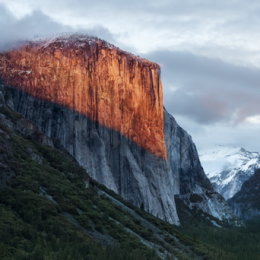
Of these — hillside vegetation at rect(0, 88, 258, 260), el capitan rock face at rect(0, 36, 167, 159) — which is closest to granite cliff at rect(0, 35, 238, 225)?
el capitan rock face at rect(0, 36, 167, 159)

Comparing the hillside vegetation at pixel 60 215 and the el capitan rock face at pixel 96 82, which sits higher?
the el capitan rock face at pixel 96 82

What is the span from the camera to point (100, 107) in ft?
440

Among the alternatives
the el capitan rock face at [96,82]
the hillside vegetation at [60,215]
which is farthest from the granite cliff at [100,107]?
the hillside vegetation at [60,215]

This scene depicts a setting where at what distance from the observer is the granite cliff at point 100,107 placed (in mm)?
126312

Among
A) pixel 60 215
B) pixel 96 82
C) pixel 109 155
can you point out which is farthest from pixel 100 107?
pixel 60 215

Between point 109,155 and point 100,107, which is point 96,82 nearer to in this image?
point 100,107

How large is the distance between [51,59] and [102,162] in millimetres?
30774

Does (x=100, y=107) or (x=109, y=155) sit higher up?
(x=100, y=107)

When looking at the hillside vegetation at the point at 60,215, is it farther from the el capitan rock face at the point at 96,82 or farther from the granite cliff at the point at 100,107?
the el capitan rock face at the point at 96,82

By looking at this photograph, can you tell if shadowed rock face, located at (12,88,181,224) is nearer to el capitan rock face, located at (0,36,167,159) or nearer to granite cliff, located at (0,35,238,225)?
granite cliff, located at (0,35,238,225)

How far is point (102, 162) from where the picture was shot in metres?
128

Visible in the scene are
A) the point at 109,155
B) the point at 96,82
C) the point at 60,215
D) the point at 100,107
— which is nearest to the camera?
the point at 60,215

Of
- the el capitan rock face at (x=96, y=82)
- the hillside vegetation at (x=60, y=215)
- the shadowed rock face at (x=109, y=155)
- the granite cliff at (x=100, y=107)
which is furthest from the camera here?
the el capitan rock face at (x=96, y=82)

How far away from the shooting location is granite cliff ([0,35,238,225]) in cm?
12631
